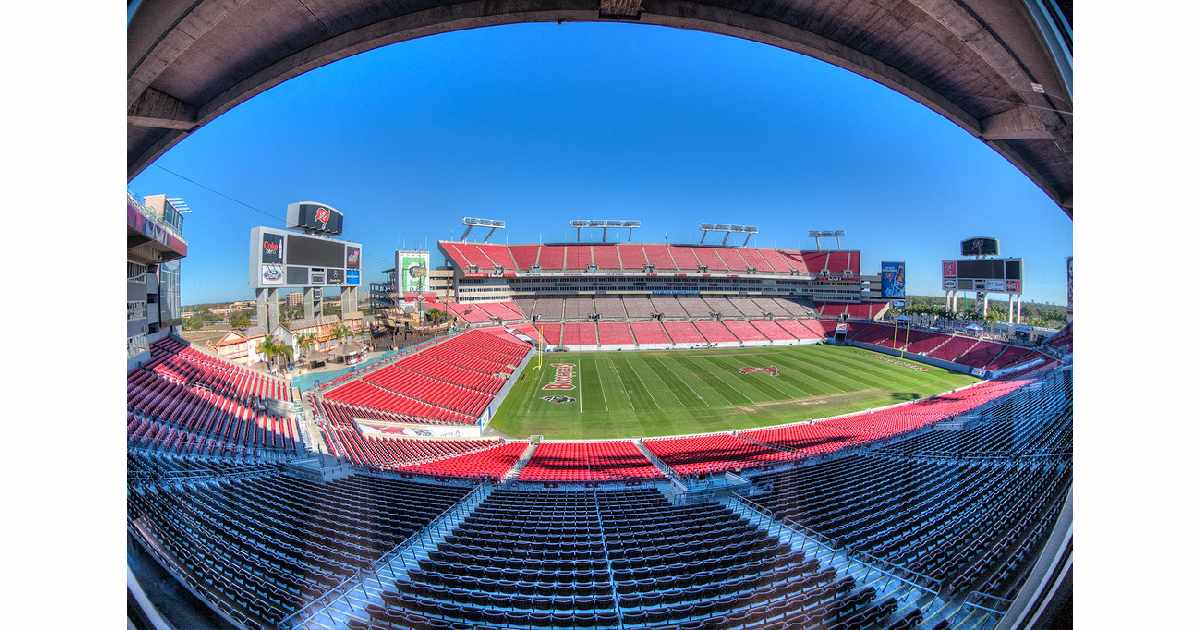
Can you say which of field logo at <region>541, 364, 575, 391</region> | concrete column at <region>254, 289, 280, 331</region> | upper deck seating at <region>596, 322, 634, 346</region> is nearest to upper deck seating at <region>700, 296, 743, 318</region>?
upper deck seating at <region>596, 322, 634, 346</region>

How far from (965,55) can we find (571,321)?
76.3ft

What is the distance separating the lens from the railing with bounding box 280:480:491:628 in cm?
146

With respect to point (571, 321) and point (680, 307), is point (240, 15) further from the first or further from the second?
point (680, 307)

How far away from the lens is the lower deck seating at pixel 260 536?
1.52 m

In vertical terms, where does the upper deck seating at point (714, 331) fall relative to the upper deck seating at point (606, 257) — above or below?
below

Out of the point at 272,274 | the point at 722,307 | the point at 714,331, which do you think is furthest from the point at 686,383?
the point at 722,307

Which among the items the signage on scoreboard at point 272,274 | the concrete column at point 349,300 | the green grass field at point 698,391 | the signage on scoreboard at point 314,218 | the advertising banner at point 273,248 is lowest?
the green grass field at point 698,391

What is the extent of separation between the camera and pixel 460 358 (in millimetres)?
14000

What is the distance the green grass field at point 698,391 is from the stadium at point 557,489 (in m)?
0.17

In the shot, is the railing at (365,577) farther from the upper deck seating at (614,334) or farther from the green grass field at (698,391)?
the upper deck seating at (614,334)

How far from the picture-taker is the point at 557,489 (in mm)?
4984

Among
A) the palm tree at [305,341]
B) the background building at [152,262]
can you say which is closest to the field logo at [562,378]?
the palm tree at [305,341]

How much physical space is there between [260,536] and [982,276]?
7268 millimetres

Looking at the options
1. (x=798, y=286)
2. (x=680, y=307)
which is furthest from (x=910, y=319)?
(x=680, y=307)
